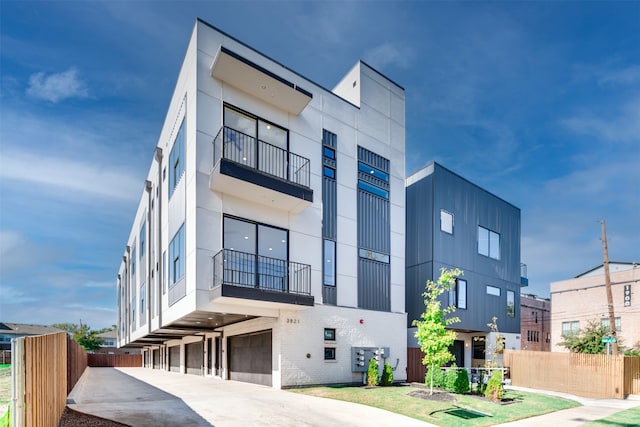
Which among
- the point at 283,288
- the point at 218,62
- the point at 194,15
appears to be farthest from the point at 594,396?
the point at 194,15

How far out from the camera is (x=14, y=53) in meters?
14.9

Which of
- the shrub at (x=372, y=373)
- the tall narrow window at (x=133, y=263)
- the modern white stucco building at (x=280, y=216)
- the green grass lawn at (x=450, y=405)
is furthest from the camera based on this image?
the tall narrow window at (x=133, y=263)

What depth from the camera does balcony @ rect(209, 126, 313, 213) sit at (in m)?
14.2

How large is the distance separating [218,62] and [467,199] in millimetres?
16597

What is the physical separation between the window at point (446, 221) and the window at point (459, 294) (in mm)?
2874

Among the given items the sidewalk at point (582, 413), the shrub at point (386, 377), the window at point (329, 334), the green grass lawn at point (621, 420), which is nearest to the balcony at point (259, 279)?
the window at point (329, 334)

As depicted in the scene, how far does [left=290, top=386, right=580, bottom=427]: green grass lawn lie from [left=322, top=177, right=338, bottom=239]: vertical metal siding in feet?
19.7

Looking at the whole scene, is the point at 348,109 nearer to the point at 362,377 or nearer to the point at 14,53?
the point at 362,377

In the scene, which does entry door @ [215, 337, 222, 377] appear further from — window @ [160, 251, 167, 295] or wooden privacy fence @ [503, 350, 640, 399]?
wooden privacy fence @ [503, 350, 640, 399]

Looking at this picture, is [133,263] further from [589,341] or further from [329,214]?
[589,341]

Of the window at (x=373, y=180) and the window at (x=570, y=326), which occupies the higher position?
the window at (x=373, y=180)

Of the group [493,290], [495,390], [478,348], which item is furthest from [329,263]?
[478,348]

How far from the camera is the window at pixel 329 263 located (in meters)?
17.5

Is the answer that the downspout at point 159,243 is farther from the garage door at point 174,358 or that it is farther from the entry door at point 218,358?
the garage door at point 174,358
